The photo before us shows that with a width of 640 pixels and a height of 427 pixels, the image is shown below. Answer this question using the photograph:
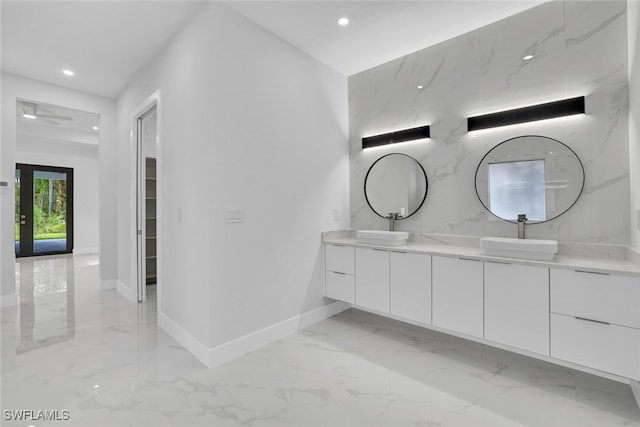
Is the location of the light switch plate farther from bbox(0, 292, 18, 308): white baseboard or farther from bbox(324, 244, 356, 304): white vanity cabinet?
bbox(0, 292, 18, 308): white baseboard

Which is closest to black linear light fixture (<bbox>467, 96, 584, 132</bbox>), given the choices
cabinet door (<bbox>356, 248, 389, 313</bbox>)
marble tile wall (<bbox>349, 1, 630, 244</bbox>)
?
marble tile wall (<bbox>349, 1, 630, 244</bbox>)

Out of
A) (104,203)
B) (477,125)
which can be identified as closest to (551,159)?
(477,125)

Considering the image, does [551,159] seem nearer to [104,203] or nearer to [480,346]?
[480,346]

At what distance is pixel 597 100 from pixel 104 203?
18.7 ft

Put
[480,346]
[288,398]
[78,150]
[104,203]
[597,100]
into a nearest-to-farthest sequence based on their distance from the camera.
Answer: [288,398]
[597,100]
[480,346]
[104,203]
[78,150]

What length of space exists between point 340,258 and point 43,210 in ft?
27.2

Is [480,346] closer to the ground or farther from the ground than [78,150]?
closer to the ground

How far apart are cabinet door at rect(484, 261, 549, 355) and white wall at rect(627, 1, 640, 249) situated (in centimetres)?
64

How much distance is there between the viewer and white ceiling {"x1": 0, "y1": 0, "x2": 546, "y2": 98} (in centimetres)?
241

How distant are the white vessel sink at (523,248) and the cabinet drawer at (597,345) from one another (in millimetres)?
399

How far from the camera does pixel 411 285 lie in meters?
2.62

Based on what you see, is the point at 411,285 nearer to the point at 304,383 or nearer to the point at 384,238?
the point at 384,238

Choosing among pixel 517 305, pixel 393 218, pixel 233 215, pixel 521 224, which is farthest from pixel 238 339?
pixel 521 224

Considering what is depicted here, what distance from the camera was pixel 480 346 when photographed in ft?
8.54
